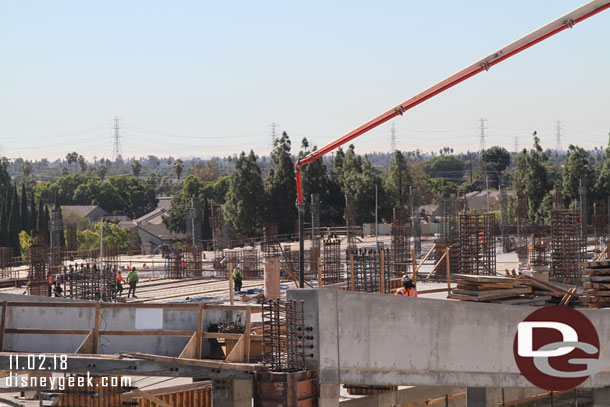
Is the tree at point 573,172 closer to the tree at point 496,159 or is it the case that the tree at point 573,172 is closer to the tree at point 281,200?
the tree at point 281,200

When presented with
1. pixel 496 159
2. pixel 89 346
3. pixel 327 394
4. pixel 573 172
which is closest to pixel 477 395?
pixel 327 394

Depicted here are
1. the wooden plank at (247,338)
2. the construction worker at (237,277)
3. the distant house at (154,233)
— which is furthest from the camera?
the distant house at (154,233)

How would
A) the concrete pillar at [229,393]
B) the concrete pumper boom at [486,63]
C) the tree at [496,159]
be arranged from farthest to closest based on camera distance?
the tree at [496,159]
the concrete pumper boom at [486,63]
the concrete pillar at [229,393]

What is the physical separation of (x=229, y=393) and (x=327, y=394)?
2776 mm

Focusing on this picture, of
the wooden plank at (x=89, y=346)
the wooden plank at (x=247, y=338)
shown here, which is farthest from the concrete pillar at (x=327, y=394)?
the wooden plank at (x=89, y=346)

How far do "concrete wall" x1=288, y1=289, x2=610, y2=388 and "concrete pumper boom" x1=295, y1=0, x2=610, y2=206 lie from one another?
20.8 ft

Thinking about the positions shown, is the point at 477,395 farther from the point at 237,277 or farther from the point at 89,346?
the point at 237,277

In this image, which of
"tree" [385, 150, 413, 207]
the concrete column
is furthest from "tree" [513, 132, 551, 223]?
the concrete column

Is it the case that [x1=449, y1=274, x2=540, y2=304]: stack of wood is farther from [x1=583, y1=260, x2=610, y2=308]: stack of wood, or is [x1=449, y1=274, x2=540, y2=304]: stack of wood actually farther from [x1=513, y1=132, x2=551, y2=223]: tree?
[x1=513, y1=132, x2=551, y2=223]: tree

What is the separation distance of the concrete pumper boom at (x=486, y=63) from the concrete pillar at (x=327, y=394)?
7330mm

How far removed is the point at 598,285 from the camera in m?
19.5

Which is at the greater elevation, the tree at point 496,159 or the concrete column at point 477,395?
the tree at point 496,159

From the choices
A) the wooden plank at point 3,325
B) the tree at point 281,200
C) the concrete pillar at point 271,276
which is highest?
the tree at point 281,200

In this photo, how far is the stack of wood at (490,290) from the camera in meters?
19.1
